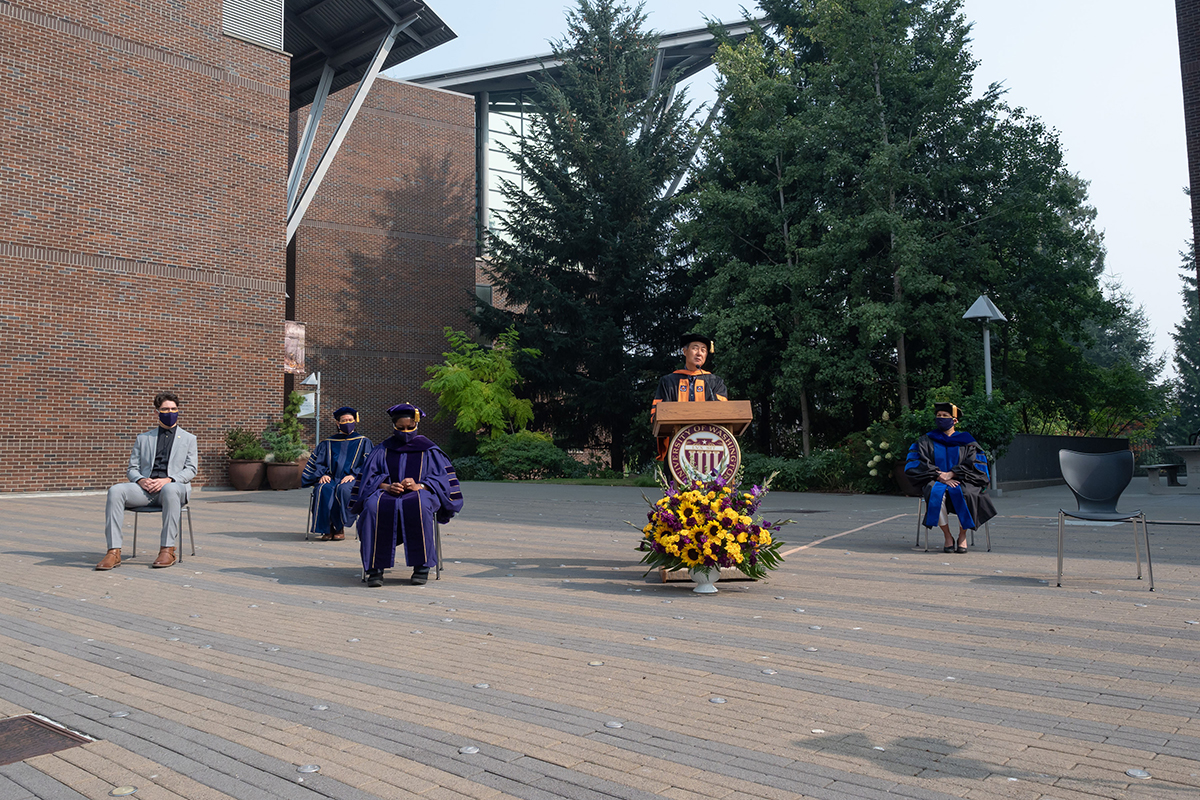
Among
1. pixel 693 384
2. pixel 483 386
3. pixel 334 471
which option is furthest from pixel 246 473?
pixel 693 384

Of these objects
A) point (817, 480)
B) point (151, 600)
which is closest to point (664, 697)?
point (151, 600)

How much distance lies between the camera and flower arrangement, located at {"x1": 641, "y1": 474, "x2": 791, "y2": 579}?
7367mm

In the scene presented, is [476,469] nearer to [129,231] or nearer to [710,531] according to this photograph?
[129,231]

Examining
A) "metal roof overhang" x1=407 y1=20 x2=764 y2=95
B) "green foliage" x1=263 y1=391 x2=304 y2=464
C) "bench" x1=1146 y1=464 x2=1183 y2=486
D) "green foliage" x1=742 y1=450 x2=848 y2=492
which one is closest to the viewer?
"bench" x1=1146 y1=464 x2=1183 y2=486

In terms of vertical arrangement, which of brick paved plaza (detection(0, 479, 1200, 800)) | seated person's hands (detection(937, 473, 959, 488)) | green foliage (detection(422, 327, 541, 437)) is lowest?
brick paved plaza (detection(0, 479, 1200, 800))

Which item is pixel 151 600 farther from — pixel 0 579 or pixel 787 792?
pixel 787 792

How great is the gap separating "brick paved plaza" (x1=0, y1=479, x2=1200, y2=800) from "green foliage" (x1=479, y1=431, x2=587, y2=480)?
17838 millimetres

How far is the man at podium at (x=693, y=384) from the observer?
27.5ft

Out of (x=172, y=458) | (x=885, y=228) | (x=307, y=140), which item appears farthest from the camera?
(x=307, y=140)

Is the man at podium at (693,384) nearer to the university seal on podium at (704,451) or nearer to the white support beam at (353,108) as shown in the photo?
the university seal on podium at (704,451)

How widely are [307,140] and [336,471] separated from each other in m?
18.6

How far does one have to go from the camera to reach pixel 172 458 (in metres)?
9.67

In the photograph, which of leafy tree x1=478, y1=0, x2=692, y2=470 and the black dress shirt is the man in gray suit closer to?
the black dress shirt

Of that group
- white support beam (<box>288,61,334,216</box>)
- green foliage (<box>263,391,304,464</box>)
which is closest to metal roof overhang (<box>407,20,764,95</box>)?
white support beam (<box>288,61,334,216</box>)
